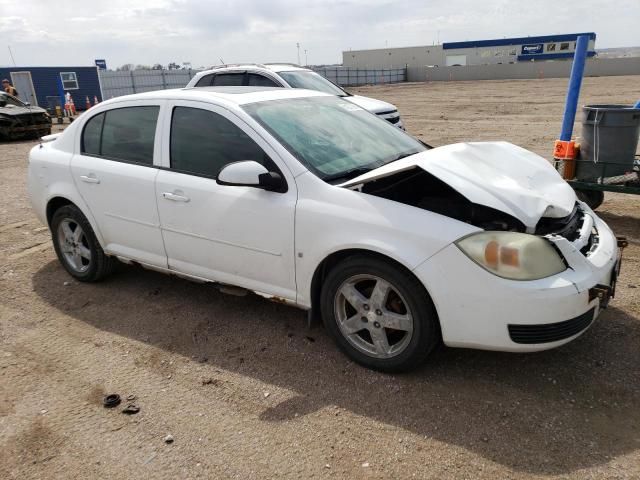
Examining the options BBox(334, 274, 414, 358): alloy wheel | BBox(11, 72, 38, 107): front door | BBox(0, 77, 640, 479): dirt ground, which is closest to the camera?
BBox(0, 77, 640, 479): dirt ground

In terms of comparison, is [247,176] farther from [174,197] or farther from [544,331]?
[544,331]

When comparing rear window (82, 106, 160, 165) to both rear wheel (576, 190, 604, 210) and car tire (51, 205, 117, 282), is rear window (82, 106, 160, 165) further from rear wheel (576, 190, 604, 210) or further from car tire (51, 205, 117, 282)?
rear wheel (576, 190, 604, 210)

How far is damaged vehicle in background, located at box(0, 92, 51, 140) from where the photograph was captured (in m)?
15.7

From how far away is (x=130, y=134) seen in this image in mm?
4164

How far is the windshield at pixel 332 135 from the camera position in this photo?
3.42m

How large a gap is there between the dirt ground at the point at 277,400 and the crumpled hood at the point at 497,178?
972 mm

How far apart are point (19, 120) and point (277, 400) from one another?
16.3 m

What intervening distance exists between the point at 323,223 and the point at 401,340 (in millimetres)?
842

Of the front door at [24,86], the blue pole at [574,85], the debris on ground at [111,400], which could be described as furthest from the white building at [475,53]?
the debris on ground at [111,400]

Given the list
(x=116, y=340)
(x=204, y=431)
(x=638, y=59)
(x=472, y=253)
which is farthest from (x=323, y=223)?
(x=638, y=59)

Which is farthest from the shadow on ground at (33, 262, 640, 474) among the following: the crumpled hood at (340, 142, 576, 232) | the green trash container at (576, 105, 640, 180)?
the green trash container at (576, 105, 640, 180)

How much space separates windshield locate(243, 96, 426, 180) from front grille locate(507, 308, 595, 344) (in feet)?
4.56

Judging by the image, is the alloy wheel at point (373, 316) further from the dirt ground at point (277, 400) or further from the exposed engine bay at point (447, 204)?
the exposed engine bay at point (447, 204)

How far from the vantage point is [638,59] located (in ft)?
149
